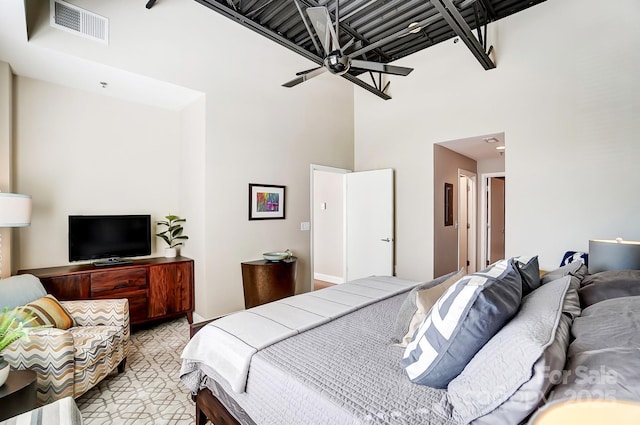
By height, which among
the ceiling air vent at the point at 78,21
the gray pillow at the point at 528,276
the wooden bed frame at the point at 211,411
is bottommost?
the wooden bed frame at the point at 211,411

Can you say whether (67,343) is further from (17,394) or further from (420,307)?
(420,307)

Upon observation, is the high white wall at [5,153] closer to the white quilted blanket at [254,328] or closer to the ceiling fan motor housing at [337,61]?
the white quilted blanket at [254,328]

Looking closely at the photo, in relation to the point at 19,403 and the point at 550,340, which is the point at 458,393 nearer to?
the point at 550,340

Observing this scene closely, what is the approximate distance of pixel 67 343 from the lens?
75.6 inches

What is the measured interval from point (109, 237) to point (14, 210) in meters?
1.04

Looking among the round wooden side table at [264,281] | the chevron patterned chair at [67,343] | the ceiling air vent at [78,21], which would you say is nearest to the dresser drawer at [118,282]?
the chevron patterned chair at [67,343]

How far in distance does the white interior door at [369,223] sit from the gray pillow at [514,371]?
3.61m

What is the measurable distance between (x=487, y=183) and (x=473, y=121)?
2.48 meters

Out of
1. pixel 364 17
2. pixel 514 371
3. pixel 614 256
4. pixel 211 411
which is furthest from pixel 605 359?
pixel 364 17

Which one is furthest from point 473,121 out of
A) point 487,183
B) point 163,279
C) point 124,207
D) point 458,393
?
point 124,207

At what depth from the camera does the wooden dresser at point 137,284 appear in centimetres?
284

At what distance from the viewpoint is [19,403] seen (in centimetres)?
149

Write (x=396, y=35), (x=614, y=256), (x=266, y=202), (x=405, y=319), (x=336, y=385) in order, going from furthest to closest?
(x=266, y=202), (x=396, y=35), (x=614, y=256), (x=405, y=319), (x=336, y=385)

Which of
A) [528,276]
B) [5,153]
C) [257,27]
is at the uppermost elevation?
[257,27]
